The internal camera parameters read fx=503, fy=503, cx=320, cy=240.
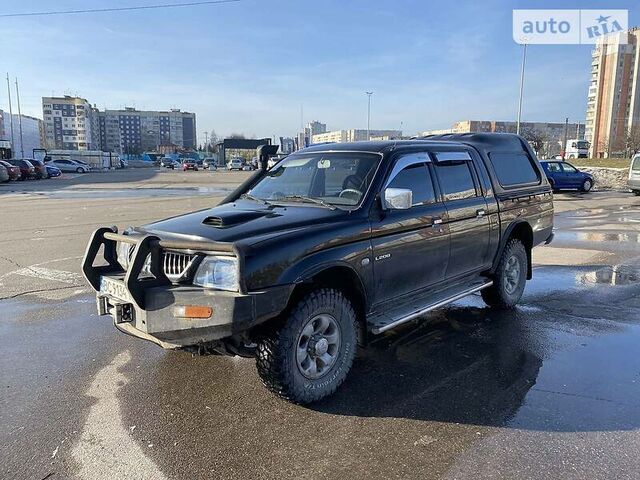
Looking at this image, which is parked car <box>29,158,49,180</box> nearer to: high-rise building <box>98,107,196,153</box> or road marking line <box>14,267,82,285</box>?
road marking line <box>14,267,82,285</box>

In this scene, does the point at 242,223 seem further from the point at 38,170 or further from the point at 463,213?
the point at 38,170

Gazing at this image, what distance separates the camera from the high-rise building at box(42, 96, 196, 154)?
443 ft

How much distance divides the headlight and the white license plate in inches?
19.6

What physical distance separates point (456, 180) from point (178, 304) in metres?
3.14

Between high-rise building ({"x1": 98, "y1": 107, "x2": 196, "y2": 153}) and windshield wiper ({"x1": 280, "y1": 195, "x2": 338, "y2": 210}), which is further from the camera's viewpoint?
high-rise building ({"x1": 98, "y1": 107, "x2": 196, "y2": 153})

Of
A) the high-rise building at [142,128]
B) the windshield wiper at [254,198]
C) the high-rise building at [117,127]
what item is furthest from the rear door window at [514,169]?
the high-rise building at [142,128]

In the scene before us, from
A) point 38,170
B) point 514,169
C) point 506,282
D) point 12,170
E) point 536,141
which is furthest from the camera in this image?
point 536,141

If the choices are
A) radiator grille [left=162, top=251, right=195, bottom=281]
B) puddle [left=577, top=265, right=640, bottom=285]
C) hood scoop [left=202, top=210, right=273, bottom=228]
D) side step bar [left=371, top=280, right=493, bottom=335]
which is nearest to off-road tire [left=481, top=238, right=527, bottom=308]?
side step bar [left=371, top=280, right=493, bottom=335]

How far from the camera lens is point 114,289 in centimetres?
355

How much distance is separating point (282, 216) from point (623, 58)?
11184 cm

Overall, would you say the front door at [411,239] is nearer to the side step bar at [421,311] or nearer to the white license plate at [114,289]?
the side step bar at [421,311]

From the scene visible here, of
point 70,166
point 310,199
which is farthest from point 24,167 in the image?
point 310,199

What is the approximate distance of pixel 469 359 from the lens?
14.8ft

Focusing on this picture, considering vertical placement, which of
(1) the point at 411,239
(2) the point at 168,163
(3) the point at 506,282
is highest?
(2) the point at 168,163
